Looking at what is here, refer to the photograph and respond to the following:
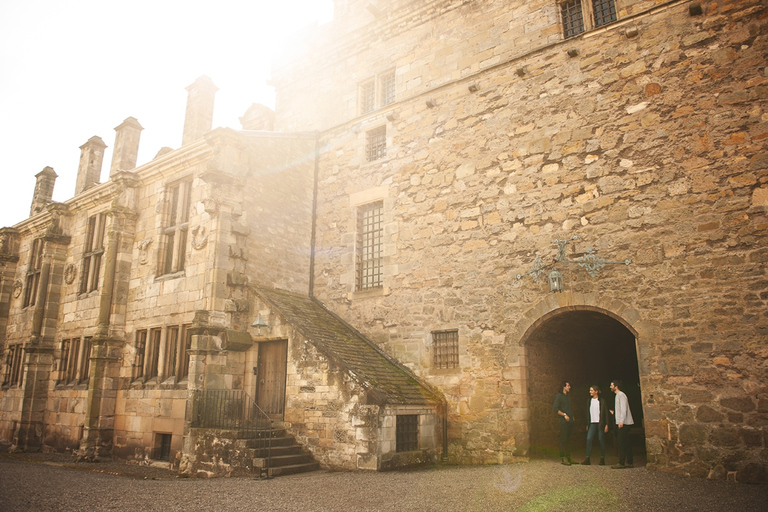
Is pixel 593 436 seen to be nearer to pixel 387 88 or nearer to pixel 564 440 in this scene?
pixel 564 440

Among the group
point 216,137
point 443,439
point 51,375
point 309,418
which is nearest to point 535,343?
point 443,439

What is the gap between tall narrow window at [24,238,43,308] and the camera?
1706 centimetres

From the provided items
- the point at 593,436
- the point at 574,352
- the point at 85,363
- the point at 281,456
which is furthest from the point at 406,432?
the point at 85,363

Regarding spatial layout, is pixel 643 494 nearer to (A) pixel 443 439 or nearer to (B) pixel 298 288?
(A) pixel 443 439

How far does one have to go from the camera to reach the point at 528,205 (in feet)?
32.1

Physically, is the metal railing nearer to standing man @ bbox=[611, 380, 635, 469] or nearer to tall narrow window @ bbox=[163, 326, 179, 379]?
tall narrow window @ bbox=[163, 326, 179, 379]

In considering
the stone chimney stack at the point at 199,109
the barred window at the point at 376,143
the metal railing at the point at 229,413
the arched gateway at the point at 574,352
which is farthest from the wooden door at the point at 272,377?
the stone chimney stack at the point at 199,109

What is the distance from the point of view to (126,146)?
15203 millimetres

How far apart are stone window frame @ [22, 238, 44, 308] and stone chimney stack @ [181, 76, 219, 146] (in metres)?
7.28

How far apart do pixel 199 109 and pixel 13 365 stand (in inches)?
422

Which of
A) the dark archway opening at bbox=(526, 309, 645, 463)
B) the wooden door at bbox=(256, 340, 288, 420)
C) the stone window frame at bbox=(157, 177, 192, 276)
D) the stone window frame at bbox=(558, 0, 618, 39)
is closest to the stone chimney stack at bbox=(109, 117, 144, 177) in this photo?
the stone window frame at bbox=(157, 177, 192, 276)

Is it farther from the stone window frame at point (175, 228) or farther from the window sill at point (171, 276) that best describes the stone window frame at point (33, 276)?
the window sill at point (171, 276)

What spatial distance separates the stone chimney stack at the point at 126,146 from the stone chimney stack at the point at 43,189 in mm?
6187

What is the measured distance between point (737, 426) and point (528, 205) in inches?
188
